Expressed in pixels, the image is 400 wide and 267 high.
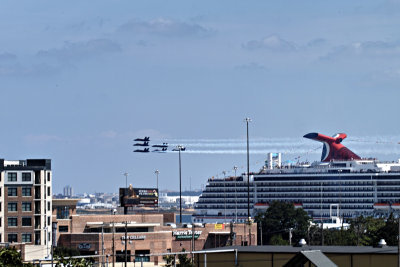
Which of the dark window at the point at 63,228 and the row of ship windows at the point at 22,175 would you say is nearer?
the row of ship windows at the point at 22,175

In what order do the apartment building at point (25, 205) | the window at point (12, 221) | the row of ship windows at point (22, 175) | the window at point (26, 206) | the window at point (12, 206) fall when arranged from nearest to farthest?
the apartment building at point (25, 205) < the window at point (12, 221) < the window at point (12, 206) < the row of ship windows at point (22, 175) < the window at point (26, 206)

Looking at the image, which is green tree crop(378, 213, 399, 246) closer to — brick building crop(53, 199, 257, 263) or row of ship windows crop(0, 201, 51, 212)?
brick building crop(53, 199, 257, 263)

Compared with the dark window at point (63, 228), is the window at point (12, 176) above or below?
above

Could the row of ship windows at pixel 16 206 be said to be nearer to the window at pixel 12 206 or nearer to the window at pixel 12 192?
the window at pixel 12 206

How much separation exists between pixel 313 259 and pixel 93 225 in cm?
11450

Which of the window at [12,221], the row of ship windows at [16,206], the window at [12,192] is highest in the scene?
the window at [12,192]

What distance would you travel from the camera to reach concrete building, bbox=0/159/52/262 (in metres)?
165

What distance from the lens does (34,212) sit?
168 m

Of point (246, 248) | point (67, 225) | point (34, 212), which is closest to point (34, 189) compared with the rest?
point (34, 212)

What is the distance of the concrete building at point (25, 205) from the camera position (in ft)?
541

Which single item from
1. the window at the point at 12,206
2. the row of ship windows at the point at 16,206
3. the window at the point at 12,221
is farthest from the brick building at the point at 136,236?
the window at the point at 12,206

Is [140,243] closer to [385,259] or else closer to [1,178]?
[1,178]

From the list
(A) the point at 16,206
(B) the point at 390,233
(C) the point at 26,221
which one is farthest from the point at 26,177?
(B) the point at 390,233

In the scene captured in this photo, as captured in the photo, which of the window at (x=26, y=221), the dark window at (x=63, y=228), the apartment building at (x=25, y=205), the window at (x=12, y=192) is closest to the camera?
the apartment building at (x=25, y=205)
